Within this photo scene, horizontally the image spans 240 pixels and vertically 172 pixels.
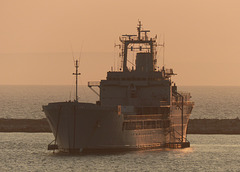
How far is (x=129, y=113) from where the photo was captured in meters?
94.6

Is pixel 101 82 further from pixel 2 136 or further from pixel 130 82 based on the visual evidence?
pixel 2 136

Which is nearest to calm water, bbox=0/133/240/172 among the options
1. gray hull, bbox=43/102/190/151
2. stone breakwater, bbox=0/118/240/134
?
gray hull, bbox=43/102/190/151

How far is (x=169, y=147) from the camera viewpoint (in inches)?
4043

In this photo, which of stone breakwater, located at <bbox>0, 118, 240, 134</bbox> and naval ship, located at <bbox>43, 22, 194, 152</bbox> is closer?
naval ship, located at <bbox>43, 22, 194, 152</bbox>

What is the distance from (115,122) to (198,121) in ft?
188

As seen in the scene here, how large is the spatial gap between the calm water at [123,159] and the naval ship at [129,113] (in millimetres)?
1557

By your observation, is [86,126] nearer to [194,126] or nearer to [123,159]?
[123,159]

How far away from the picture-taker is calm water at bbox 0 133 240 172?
80625 mm

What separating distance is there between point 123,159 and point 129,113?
9.22 metres

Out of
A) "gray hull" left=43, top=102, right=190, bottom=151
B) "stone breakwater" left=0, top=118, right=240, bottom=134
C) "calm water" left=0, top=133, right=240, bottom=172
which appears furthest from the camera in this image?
"stone breakwater" left=0, top=118, right=240, bottom=134

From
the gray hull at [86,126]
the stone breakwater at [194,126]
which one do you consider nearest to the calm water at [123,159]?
the gray hull at [86,126]

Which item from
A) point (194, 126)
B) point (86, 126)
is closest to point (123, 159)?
point (86, 126)

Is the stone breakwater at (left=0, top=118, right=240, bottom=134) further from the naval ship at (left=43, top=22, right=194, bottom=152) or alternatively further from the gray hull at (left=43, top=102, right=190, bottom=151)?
the gray hull at (left=43, top=102, right=190, bottom=151)

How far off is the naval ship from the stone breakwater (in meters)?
25.7
